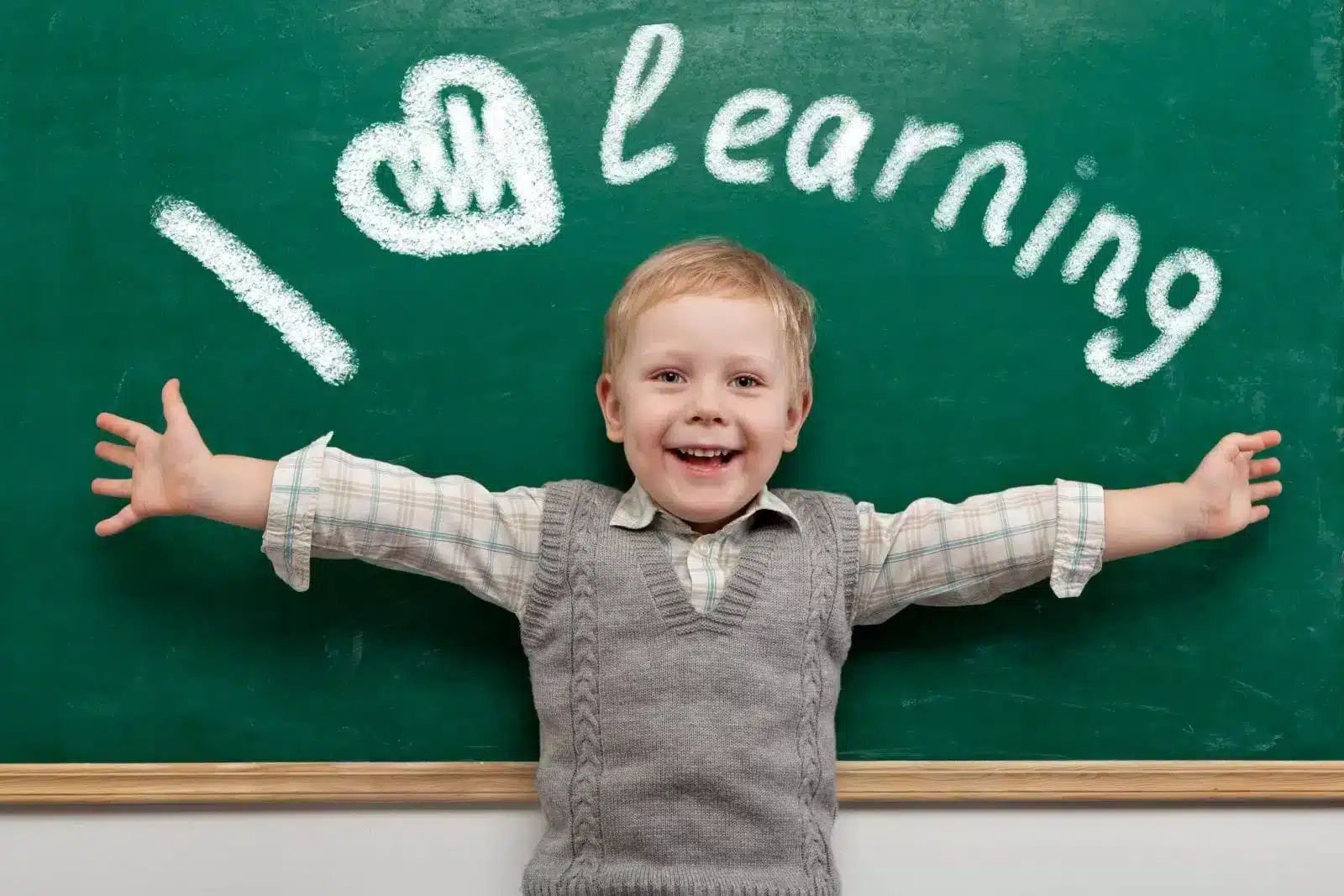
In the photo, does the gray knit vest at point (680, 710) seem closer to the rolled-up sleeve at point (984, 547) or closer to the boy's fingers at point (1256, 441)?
the rolled-up sleeve at point (984, 547)

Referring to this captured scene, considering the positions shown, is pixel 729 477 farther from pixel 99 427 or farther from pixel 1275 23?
pixel 1275 23

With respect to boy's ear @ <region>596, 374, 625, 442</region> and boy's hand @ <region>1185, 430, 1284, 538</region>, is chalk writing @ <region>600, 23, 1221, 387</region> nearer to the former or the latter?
boy's hand @ <region>1185, 430, 1284, 538</region>

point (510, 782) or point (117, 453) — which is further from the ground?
point (117, 453)

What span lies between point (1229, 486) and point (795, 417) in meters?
0.43

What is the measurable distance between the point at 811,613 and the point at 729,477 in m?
0.15

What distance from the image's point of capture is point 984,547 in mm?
1104

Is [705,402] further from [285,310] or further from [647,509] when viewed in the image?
Result: [285,310]

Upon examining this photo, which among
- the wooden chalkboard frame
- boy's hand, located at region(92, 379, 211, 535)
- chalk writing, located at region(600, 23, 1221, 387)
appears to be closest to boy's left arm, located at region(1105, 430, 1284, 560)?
chalk writing, located at region(600, 23, 1221, 387)

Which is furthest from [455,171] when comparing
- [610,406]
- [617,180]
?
[610,406]

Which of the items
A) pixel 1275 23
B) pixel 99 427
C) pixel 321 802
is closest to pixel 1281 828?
pixel 1275 23

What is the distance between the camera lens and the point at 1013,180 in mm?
1211

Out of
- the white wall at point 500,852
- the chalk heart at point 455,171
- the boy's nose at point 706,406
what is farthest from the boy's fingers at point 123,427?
the boy's nose at point 706,406

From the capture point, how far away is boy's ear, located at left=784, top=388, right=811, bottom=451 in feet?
3.71

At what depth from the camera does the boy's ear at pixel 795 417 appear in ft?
3.71
